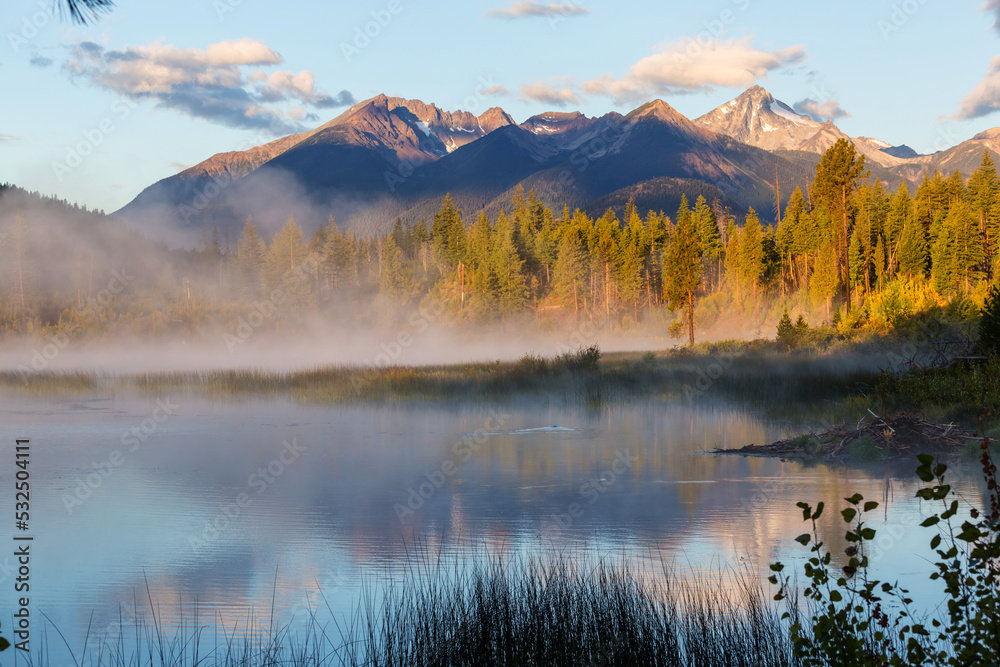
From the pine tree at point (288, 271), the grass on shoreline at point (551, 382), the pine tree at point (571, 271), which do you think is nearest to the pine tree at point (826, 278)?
the pine tree at point (571, 271)

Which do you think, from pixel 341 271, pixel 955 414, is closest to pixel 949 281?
pixel 955 414

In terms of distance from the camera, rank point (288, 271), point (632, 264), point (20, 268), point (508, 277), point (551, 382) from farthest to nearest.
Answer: point (288, 271)
point (20, 268)
point (632, 264)
point (508, 277)
point (551, 382)

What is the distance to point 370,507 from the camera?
41.8 feet

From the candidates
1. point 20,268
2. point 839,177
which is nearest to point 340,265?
point 20,268

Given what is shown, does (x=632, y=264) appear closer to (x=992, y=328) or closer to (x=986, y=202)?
(x=986, y=202)

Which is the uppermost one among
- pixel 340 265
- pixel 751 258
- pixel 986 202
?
pixel 986 202

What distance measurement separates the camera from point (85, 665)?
21.4 ft

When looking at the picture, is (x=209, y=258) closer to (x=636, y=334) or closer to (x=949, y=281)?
(x=636, y=334)

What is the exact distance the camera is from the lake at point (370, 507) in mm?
8625

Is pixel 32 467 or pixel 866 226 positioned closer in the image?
pixel 32 467

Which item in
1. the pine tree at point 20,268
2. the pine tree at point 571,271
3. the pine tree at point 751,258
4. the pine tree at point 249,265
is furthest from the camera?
the pine tree at point 249,265

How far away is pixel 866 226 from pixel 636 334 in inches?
940

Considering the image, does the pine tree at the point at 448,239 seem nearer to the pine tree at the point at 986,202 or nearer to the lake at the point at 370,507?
the pine tree at the point at 986,202

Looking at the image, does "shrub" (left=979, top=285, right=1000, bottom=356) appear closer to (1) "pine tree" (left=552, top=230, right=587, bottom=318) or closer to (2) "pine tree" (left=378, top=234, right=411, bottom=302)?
(1) "pine tree" (left=552, top=230, right=587, bottom=318)
